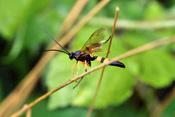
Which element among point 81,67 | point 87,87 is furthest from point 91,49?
point 87,87

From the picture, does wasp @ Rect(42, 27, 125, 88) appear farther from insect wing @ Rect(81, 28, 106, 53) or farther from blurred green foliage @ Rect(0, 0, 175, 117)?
blurred green foliage @ Rect(0, 0, 175, 117)

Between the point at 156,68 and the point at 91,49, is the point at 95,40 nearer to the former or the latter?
the point at 91,49

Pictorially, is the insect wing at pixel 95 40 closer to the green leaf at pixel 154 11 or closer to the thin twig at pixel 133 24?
the thin twig at pixel 133 24

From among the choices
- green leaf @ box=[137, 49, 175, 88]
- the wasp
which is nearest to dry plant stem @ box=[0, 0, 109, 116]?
green leaf @ box=[137, 49, 175, 88]

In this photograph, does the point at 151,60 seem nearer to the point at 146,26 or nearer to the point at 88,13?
the point at 146,26

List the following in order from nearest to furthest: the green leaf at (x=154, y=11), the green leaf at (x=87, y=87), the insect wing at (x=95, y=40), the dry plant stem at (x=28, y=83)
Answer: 1. the insect wing at (x=95, y=40)
2. the green leaf at (x=87, y=87)
3. the dry plant stem at (x=28, y=83)
4. the green leaf at (x=154, y=11)

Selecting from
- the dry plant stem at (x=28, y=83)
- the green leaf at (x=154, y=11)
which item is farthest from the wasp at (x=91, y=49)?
the green leaf at (x=154, y=11)

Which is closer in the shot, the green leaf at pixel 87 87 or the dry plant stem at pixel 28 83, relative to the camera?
the green leaf at pixel 87 87
